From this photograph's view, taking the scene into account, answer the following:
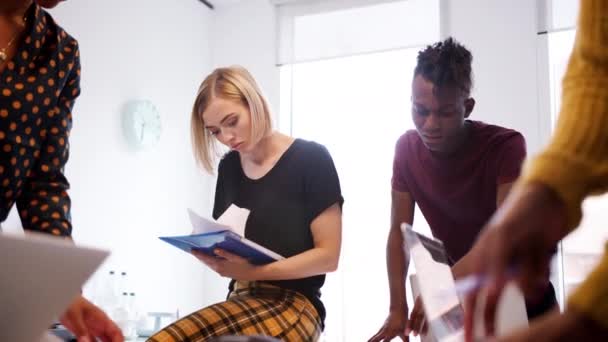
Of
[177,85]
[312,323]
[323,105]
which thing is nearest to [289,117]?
[323,105]

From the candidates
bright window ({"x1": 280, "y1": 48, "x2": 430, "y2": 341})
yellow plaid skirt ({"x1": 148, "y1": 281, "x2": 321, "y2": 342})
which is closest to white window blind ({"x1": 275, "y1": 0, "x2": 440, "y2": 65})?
bright window ({"x1": 280, "y1": 48, "x2": 430, "y2": 341})

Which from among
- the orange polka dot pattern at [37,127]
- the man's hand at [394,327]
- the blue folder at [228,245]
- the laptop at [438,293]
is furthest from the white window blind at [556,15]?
the orange polka dot pattern at [37,127]

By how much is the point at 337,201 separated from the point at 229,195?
1.15 ft

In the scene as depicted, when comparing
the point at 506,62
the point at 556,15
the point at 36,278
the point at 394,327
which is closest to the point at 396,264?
the point at 394,327

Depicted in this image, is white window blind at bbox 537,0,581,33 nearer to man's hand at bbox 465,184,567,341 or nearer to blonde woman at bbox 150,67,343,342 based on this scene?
blonde woman at bbox 150,67,343,342

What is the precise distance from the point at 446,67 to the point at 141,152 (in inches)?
93.6

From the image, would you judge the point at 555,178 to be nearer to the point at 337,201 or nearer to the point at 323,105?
the point at 337,201

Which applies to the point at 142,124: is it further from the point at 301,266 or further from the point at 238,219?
the point at 301,266

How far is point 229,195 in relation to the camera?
1853mm

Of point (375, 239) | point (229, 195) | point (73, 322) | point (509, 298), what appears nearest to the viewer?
point (73, 322)

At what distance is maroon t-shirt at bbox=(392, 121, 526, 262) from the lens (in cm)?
165

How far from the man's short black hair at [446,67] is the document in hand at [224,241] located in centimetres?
61

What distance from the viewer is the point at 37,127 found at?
1.12 metres

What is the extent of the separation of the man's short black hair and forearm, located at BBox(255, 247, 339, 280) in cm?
53
